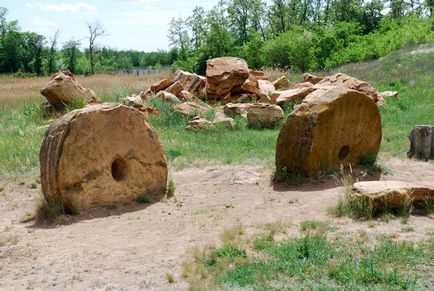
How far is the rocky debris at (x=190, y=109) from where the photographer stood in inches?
594

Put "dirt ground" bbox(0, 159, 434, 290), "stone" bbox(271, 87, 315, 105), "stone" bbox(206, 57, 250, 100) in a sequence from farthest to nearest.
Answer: "stone" bbox(206, 57, 250, 100) < "stone" bbox(271, 87, 315, 105) < "dirt ground" bbox(0, 159, 434, 290)

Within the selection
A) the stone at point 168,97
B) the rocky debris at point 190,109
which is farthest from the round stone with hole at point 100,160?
the stone at point 168,97

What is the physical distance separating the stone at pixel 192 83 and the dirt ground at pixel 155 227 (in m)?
9.28

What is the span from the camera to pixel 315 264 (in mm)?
4961

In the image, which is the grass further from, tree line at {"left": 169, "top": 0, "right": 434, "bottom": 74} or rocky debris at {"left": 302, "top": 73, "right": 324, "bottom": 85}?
tree line at {"left": 169, "top": 0, "right": 434, "bottom": 74}

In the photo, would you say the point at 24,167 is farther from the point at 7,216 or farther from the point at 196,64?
the point at 196,64

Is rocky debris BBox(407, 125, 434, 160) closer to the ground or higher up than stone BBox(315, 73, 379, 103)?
closer to the ground

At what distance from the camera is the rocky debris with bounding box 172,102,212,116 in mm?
15088

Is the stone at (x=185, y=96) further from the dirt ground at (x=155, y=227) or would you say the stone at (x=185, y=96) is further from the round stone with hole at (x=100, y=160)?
the round stone with hole at (x=100, y=160)

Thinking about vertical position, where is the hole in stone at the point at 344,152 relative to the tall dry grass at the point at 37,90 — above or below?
below

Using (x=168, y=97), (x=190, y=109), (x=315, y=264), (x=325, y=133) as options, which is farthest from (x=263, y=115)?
(x=315, y=264)

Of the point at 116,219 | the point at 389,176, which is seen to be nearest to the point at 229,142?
the point at 389,176

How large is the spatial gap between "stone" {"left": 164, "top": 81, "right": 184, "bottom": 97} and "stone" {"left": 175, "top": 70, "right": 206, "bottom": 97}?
1.69 feet

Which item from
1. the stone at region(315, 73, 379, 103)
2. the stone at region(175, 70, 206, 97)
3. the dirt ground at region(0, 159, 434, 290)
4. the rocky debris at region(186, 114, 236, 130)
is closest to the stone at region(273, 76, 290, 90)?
the stone at region(315, 73, 379, 103)
